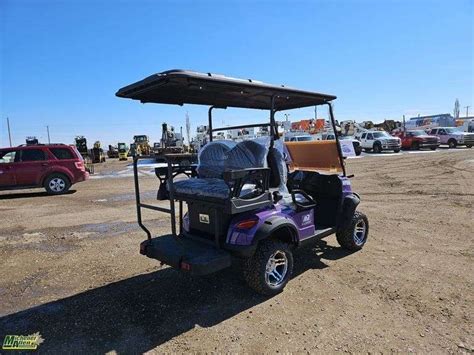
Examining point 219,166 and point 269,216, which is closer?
point 269,216

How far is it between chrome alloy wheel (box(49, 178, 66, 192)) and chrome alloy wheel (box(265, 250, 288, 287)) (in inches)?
420

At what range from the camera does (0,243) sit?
6.05 m

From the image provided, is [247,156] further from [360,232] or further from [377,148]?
[377,148]

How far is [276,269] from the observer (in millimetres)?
3891

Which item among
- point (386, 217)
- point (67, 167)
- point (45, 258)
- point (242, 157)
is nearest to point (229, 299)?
point (242, 157)

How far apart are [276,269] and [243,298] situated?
1.63 ft

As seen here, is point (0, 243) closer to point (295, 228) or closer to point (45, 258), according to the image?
point (45, 258)

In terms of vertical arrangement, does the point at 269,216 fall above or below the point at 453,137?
below

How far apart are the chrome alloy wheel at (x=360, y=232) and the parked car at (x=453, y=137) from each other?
98.5ft

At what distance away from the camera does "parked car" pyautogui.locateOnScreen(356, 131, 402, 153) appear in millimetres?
27641

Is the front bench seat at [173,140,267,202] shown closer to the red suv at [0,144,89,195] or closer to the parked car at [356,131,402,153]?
the red suv at [0,144,89,195]

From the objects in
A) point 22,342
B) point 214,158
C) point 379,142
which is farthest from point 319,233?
point 379,142

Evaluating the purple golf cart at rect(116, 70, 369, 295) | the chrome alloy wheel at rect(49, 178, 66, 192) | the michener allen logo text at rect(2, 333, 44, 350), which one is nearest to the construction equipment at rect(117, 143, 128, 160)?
the chrome alloy wheel at rect(49, 178, 66, 192)

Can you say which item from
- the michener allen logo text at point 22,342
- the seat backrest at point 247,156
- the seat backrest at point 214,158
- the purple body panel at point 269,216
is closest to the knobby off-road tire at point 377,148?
the purple body panel at point 269,216
